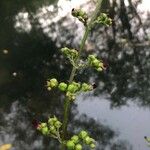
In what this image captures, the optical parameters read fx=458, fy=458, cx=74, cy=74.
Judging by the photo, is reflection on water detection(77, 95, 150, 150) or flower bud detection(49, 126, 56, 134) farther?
reflection on water detection(77, 95, 150, 150)

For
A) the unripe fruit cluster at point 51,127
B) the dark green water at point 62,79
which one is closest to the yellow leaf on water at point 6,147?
the dark green water at point 62,79

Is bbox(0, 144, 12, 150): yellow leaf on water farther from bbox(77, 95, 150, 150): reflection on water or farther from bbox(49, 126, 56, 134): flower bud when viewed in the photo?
bbox(49, 126, 56, 134): flower bud

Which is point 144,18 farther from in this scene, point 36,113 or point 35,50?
point 36,113

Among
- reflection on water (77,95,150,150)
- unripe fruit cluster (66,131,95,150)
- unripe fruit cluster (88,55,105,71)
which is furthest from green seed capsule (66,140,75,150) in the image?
reflection on water (77,95,150,150)

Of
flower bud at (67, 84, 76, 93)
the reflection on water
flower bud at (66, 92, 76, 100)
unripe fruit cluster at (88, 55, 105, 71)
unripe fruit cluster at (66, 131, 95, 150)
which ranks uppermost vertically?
the reflection on water

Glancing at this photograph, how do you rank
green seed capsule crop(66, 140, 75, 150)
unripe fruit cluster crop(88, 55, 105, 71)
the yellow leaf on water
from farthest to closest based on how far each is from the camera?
the yellow leaf on water → unripe fruit cluster crop(88, 55, 105, 71) → green seed capsule crop(66, 140, 75, 150)

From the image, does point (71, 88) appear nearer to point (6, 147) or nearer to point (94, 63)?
point (94, 63)

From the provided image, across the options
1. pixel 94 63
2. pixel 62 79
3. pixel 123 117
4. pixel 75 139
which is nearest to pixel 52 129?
pixel 75 139

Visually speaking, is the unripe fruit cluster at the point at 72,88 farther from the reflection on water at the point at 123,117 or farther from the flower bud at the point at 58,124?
the reflection on water at the point at 123,117

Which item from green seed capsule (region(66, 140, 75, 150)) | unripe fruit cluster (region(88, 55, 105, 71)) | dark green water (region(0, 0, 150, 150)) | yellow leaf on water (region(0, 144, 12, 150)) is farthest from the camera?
dark green water (region(0, 0, 150, 150))

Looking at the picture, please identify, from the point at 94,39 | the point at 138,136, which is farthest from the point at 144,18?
the point at 138,136

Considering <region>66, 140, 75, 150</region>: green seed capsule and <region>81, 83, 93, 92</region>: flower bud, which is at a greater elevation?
<region>81, 83, 93, 92</region>: flower bud
